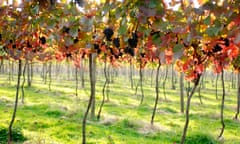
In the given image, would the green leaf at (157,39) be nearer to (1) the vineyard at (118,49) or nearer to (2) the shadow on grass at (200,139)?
(1) the vineyard at (118,49)

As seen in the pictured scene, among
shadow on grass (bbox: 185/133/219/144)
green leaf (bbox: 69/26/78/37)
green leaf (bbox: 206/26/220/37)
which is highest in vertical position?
green leaf (bbox: 69/26/78/37)

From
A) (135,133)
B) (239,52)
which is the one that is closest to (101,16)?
(239,52)

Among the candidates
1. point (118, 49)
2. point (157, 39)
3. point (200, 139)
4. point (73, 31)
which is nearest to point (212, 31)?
point (157, 39)

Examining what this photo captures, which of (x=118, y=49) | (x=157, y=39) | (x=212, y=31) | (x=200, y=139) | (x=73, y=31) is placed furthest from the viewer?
(x=200, y=139)

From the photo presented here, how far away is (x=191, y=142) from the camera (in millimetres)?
14078

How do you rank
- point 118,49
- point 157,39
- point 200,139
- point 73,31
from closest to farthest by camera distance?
point 73,31
point 157,39
point 118,49
point 200,139

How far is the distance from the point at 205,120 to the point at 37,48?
14407 mm

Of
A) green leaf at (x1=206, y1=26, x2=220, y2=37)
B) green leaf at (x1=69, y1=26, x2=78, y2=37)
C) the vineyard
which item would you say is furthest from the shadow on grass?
green leaf at (x1=206, y1=26, x2=220, y2=37)

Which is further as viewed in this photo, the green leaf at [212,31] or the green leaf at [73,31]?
the green leaf at [73,31]

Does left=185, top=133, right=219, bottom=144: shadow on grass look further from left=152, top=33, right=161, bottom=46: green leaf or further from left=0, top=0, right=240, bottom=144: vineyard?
left=152, top=33, right=161, bottom=46: green leaf

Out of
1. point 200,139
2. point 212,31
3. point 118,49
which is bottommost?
point 200,139

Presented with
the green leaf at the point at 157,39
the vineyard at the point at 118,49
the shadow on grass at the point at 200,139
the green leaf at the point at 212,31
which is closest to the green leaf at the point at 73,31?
the vineyard at the point at 118,49

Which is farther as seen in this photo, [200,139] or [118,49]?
[200,139]

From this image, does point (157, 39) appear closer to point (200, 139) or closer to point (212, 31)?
point (212, 31)
